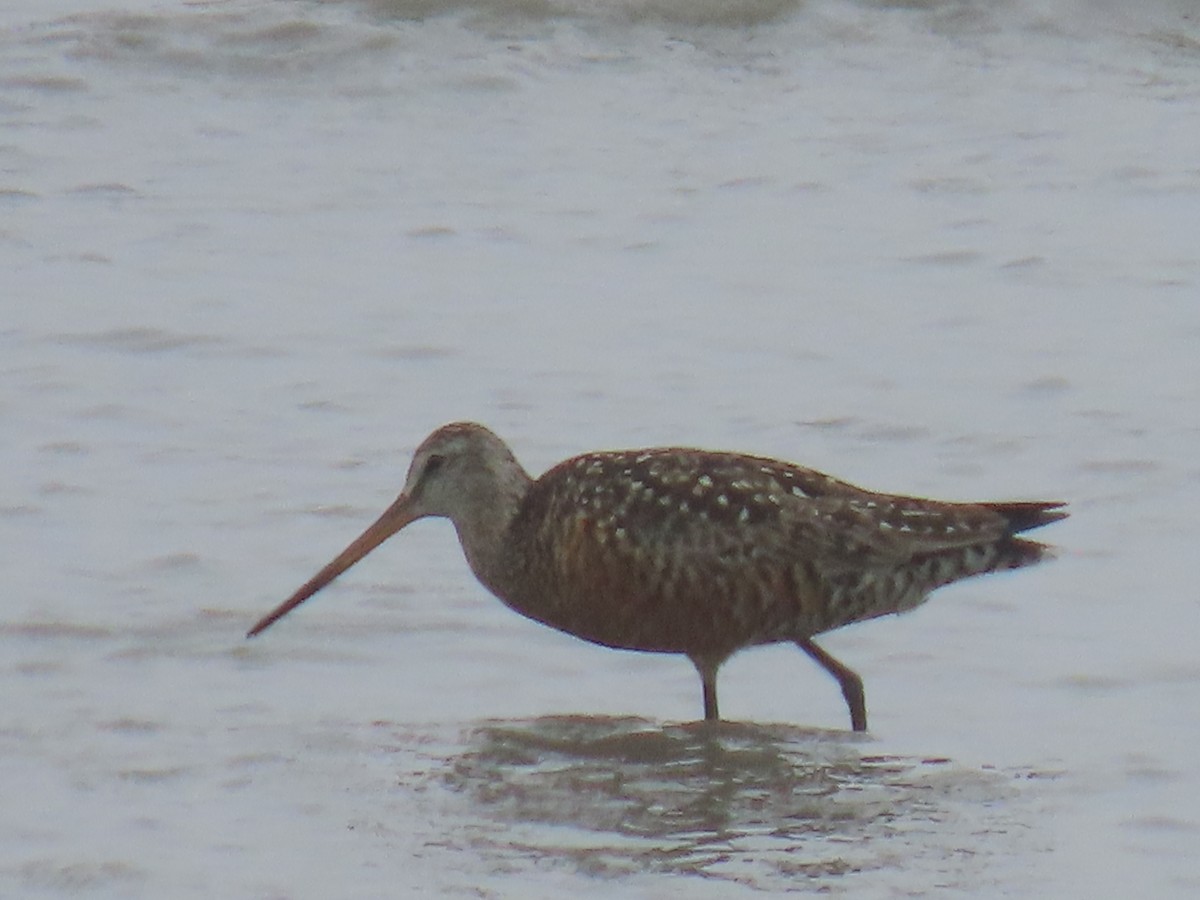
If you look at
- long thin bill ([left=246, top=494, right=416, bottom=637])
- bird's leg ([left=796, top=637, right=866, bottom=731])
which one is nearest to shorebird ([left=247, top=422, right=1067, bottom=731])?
bird's leg ([left=796, top=637, right=866, bottom=731])

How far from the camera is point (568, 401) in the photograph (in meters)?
8.50

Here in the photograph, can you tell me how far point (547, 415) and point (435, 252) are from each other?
1.82 metres

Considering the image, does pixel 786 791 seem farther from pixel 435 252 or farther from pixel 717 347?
pixel 435 252

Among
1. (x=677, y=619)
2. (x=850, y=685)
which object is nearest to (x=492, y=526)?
(x=677, y=619)

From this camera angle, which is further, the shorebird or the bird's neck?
the bird's neck

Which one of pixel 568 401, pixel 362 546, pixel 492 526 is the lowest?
pixel 568 401

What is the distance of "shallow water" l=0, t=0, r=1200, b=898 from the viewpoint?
216 inches

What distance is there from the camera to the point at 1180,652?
6.39 meters

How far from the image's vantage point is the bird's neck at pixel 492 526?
21.2 ft

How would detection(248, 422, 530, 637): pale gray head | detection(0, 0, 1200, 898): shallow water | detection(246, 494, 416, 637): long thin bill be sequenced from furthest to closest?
detection(246, 494, 416, 637): long thin bill < detection(248, 422, 530, 637): pale gray head < detection(0, 0, 1200, 898): shallow water

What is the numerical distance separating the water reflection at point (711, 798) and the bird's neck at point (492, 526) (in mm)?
459

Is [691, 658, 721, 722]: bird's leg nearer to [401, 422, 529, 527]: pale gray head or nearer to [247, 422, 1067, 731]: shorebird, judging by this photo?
[247, 422, 1067, 731]: shorebird

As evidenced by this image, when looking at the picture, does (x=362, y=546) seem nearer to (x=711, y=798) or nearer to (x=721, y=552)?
(x=721, y=552)

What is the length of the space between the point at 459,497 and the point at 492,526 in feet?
0.43
